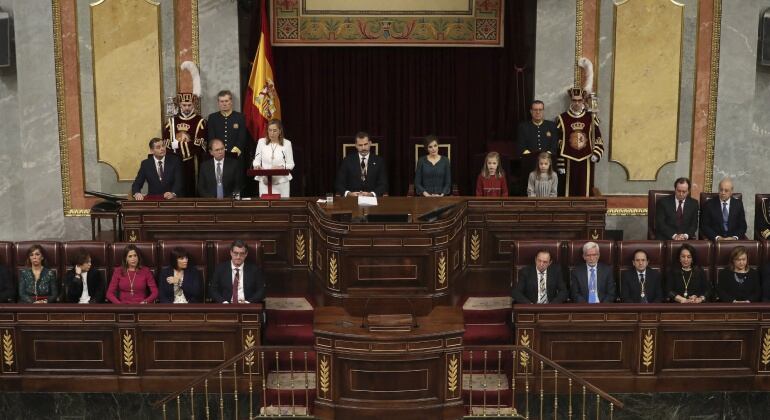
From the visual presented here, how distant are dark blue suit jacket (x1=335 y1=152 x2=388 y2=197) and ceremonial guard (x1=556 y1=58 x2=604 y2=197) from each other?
1826 millimetres

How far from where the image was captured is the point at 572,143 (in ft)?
32.3

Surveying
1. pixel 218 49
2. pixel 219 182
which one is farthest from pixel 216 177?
pixel 218 49

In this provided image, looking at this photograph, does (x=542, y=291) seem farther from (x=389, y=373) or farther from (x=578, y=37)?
(x=578, y=37)

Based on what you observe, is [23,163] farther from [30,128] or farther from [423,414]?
[423,414]

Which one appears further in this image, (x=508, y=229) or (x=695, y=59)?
(x=695, y=59)

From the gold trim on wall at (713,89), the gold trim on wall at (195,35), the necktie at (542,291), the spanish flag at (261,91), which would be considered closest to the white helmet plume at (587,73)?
the gold trim on wall at (713,89)

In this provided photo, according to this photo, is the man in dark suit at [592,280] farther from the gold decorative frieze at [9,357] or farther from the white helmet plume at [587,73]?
the gold decorative frieze at [9,357]

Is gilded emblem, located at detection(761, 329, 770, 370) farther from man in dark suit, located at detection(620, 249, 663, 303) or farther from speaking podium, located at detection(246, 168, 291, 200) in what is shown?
speaking podium, located at detection(246, 168, 291, 200)

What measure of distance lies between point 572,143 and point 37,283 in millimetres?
5036

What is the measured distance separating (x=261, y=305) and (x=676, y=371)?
3.06 metres

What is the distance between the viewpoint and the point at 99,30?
1004 centimetres

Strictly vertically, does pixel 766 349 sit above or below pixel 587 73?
below

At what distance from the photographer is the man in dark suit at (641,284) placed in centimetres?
778

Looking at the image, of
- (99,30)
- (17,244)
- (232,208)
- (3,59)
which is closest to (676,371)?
(232,208)
